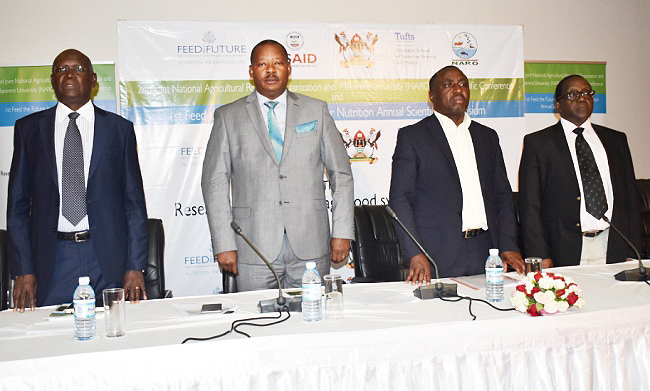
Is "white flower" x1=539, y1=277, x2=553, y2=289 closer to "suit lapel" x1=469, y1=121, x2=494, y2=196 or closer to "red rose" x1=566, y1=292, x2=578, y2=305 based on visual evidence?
"red rose" x1=566, y1=292, x2=578, y2=305

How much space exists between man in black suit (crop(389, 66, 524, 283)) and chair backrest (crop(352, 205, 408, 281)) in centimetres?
67

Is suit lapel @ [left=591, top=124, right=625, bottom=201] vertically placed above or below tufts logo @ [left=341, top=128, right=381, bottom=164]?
below

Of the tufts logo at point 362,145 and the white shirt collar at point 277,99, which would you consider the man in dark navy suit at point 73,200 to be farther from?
the tufts logo at point 362,145

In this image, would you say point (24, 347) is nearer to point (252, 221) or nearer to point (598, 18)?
point (252, 221)

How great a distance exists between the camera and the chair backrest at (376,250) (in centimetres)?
395

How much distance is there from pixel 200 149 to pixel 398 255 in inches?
69.4

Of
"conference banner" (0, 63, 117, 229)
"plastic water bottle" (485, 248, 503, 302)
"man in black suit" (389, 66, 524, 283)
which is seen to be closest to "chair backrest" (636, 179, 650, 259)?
"man in black suit" (389, 66, 524, 283)

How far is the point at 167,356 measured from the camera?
1.98m

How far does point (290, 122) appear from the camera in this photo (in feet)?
10.6

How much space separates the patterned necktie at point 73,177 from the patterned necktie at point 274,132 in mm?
905

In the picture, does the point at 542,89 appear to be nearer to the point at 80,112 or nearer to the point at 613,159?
the point at 613,159

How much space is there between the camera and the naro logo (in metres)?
5.16

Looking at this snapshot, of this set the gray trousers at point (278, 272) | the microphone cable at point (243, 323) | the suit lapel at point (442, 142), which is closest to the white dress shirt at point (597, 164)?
the suit lapel at point (442, 142)

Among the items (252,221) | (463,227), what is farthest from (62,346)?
(463,227)
